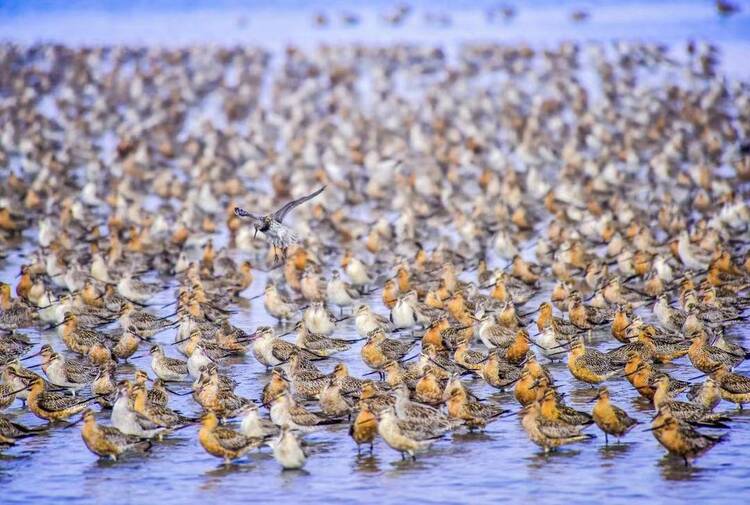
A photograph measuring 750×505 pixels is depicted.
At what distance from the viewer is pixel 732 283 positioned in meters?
18.5

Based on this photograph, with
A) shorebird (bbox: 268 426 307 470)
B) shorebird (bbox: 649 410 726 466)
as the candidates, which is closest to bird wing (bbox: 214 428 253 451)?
shorebird (bbox: 268 426 307 470)

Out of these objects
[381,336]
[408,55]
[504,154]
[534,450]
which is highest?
[408,55]

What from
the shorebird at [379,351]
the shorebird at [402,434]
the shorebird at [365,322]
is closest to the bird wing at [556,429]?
the shorebird at [402,434]

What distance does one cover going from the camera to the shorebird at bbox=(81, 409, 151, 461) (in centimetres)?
1201

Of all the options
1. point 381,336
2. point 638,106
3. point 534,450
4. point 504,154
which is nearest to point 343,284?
point 381,336

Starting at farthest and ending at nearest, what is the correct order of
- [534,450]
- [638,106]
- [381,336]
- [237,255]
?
[638,106], [237,255], [381,336], [534,450]

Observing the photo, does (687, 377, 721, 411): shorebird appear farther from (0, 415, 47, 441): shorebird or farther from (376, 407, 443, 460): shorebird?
(0, 415, 47, 441): shorebird

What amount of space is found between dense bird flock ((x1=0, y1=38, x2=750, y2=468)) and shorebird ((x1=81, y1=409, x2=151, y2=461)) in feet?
0.09

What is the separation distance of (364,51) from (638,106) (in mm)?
15367

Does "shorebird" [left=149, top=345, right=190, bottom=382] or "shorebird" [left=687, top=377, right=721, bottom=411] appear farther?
"shorebird" [left=149, top=345, right=190, bottom=382]

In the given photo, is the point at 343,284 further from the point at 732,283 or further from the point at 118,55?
the point at 118,55

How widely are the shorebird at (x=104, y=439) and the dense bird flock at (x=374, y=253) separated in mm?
28

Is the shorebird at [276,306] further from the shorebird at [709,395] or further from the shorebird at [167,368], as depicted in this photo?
the shorebird at [709,395]

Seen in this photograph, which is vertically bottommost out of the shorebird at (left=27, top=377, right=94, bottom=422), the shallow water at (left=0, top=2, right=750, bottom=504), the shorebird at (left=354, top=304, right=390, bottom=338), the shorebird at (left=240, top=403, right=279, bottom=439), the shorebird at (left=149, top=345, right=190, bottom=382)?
the shallow water at (left=0, top=2, right=750, bottom=504)
